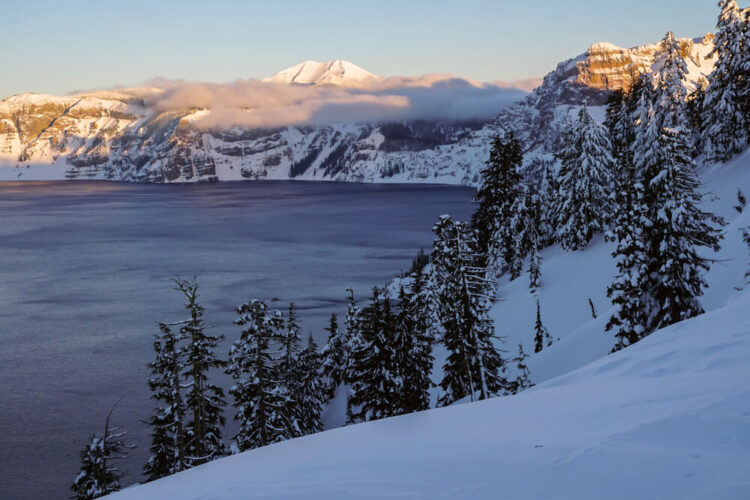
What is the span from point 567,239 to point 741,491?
1638 inches

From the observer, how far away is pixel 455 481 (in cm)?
617

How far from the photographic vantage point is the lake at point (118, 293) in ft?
121

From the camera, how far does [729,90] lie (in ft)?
124

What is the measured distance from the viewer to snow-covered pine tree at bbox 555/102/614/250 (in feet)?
139

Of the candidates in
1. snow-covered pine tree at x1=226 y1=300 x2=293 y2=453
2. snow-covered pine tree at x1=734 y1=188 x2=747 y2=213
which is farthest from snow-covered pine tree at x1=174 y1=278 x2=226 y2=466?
snow-covered pine tree at x1=734 y1=188 x2=747 y2=213

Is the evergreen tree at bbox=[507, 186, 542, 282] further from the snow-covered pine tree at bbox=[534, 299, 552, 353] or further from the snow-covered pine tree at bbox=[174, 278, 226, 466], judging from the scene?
the snow-covered pine tree at bbox=[174, 278, 226, 466]

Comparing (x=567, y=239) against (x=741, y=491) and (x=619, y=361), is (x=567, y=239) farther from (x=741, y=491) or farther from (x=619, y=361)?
(x=741, y=491)

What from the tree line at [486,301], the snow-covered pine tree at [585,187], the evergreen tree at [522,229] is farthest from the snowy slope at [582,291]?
the evergreen tree at [522,229]

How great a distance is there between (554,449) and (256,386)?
20071mm

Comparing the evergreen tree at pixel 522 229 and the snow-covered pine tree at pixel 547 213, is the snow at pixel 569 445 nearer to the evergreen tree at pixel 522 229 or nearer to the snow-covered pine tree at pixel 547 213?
the evergreen tree at pixel 522 229

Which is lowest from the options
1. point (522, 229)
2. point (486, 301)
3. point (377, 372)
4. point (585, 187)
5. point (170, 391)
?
point (377, 372)

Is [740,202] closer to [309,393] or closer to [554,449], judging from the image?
[309,393]

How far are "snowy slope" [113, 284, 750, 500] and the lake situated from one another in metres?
27.1

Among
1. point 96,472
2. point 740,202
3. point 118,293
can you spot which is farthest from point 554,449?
point 118,293
